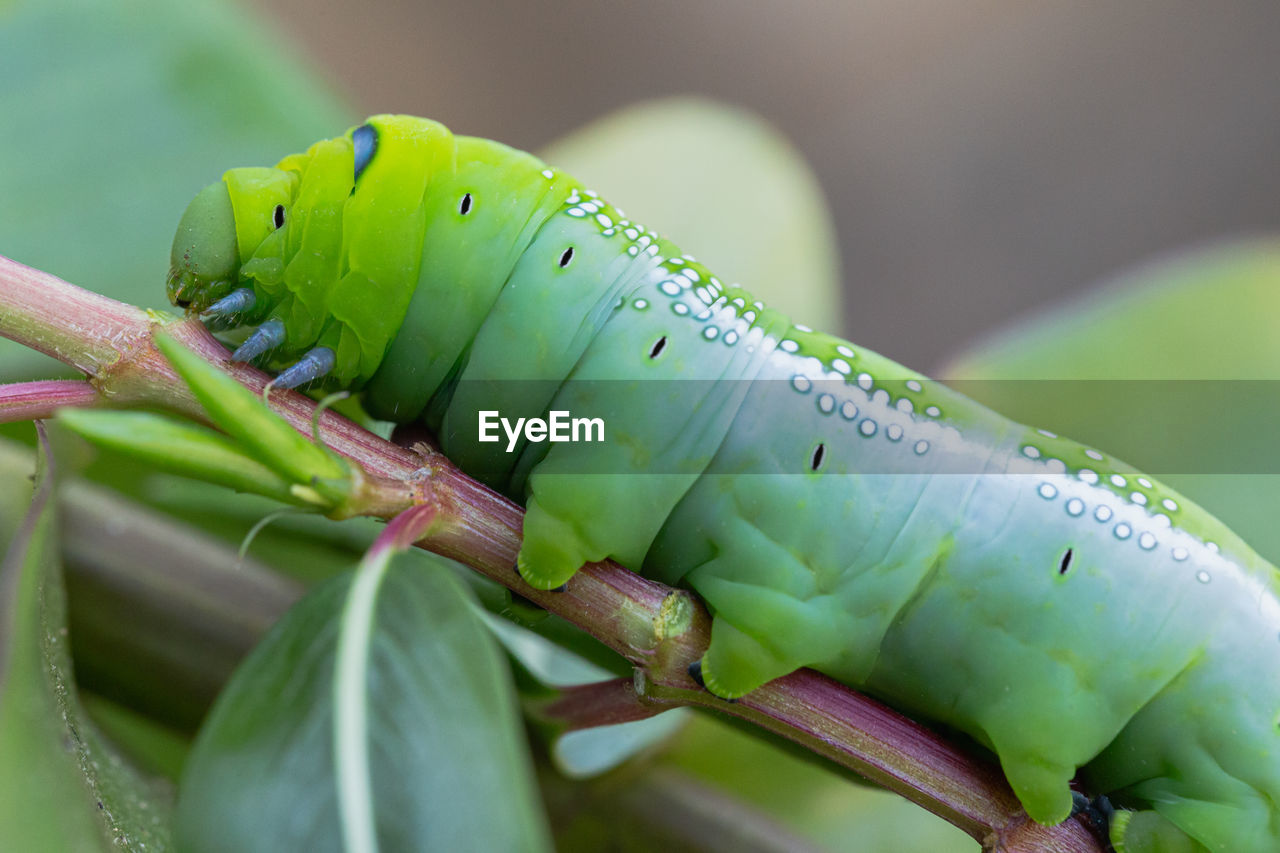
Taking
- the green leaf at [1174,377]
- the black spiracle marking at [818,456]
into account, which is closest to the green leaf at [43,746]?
the black spiracle marking at [818,456]

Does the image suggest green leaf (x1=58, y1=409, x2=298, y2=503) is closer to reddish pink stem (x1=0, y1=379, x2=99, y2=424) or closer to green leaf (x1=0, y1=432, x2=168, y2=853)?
reddish pink stem (x1=0, y1=379, x2=99, y2=424)

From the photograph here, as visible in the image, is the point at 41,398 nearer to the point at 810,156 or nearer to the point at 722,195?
the point at 722,195

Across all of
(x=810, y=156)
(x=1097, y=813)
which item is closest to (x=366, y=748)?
(x=1097, y=813)

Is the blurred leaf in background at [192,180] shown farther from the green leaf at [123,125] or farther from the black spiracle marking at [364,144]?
the black spiracle marking at [364,144]

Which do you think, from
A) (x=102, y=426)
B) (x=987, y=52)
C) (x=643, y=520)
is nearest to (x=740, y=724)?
(x=643, y=520)

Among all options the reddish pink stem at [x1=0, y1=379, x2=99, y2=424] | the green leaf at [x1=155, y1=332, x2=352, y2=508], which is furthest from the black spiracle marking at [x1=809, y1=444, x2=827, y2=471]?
the reddish pink stem at [x1=0, y1=379, x2=99, y2=424]
